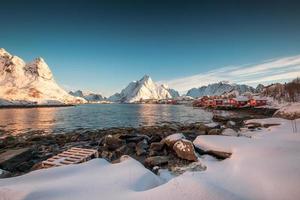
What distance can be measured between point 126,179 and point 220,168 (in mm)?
4124

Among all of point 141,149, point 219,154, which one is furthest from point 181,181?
point 141,149

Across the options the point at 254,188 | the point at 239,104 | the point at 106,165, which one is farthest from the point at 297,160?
the point at 239,104

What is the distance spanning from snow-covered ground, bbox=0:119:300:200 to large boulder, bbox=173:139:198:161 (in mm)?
1354

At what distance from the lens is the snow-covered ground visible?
5.45 metres

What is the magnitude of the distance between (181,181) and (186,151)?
5.46m

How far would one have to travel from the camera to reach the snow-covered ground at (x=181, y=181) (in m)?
5.45

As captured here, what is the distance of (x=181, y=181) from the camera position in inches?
231

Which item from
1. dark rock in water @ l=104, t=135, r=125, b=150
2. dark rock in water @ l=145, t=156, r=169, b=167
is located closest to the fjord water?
dark rock in water @ l=104, t=135, r=125, b=150

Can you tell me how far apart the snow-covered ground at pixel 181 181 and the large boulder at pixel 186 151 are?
135cm

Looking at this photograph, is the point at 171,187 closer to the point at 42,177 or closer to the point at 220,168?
the point at 220,168

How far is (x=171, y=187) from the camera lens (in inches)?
220

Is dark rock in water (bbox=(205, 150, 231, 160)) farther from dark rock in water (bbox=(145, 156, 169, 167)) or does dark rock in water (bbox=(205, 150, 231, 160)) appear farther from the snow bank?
dark rock in water (bbox=(145, 156, 169, 167))

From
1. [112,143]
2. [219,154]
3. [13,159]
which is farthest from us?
[112,143]

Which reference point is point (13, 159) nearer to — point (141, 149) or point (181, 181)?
point (141, 149)
